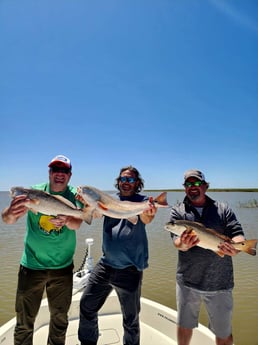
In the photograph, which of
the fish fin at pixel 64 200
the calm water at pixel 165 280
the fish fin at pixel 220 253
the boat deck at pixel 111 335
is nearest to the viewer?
the fish fin at pixel 220 253

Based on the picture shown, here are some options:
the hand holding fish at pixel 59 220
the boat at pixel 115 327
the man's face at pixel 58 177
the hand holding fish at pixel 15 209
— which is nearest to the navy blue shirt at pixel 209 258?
the boat at pixel 115 327

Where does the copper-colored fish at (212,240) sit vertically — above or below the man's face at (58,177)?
below

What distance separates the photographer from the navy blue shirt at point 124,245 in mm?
3922

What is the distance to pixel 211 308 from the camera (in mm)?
3678

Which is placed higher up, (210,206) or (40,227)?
(210,206)

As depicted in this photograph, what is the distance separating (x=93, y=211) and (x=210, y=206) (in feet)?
5.81

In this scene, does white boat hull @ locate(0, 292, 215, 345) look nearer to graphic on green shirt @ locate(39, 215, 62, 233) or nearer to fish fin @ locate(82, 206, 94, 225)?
graphic on green shirt @ locate(39, 215, 62, 233)

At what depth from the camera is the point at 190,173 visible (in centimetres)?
402

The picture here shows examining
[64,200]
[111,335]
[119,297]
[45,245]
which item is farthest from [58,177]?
[111,335]

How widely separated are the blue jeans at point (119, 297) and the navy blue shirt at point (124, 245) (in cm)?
10

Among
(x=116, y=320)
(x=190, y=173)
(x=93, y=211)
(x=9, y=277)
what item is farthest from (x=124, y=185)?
(x=9, y=277)

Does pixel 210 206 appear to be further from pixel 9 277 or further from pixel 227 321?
pixel 9 277

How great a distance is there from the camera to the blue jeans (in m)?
3.85

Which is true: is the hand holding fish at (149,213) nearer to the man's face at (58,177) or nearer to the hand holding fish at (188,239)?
the hand holding fish at (188,239)
